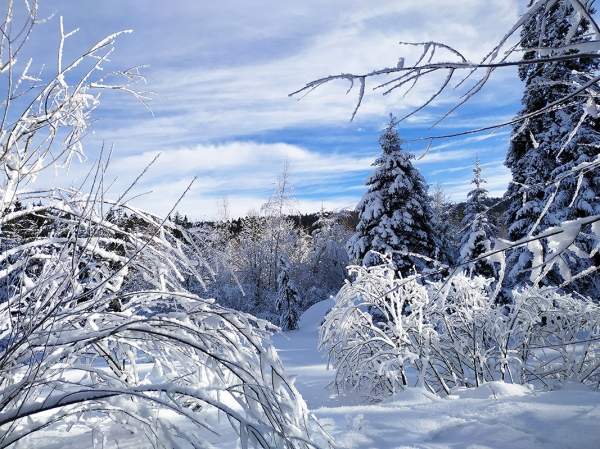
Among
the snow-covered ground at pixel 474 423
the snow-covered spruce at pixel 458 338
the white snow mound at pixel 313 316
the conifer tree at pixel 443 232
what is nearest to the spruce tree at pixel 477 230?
the conifer tree at pixel 443 232

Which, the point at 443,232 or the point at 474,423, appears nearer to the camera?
the point at 474,423

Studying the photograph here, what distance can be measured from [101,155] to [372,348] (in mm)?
5514

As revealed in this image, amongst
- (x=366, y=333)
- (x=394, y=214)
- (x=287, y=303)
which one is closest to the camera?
(x=366, y=333)

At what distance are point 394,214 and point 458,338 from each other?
431 inches

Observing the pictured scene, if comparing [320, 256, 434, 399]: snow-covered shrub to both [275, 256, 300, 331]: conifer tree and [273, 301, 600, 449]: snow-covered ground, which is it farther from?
[275, 256, 300, 331]: conifer tree

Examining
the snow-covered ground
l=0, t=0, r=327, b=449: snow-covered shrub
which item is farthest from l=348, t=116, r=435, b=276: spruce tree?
l=0, t=0, r=327, b=449: snow-covered shrub

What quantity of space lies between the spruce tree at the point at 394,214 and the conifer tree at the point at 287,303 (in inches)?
252

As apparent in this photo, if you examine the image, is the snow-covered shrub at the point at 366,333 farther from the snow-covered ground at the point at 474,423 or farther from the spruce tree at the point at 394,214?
the spruce tree at the point at 394,214

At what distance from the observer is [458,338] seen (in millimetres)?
6062

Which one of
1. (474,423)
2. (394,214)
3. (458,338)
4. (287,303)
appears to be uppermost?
(394,214)

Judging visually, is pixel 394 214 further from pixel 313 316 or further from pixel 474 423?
pixel 474 423

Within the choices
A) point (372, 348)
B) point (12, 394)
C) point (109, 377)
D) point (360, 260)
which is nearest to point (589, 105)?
point (109, 377)

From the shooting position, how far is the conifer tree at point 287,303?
22.5 m

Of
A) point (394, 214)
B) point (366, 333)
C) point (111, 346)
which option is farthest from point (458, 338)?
point (394, 214)
